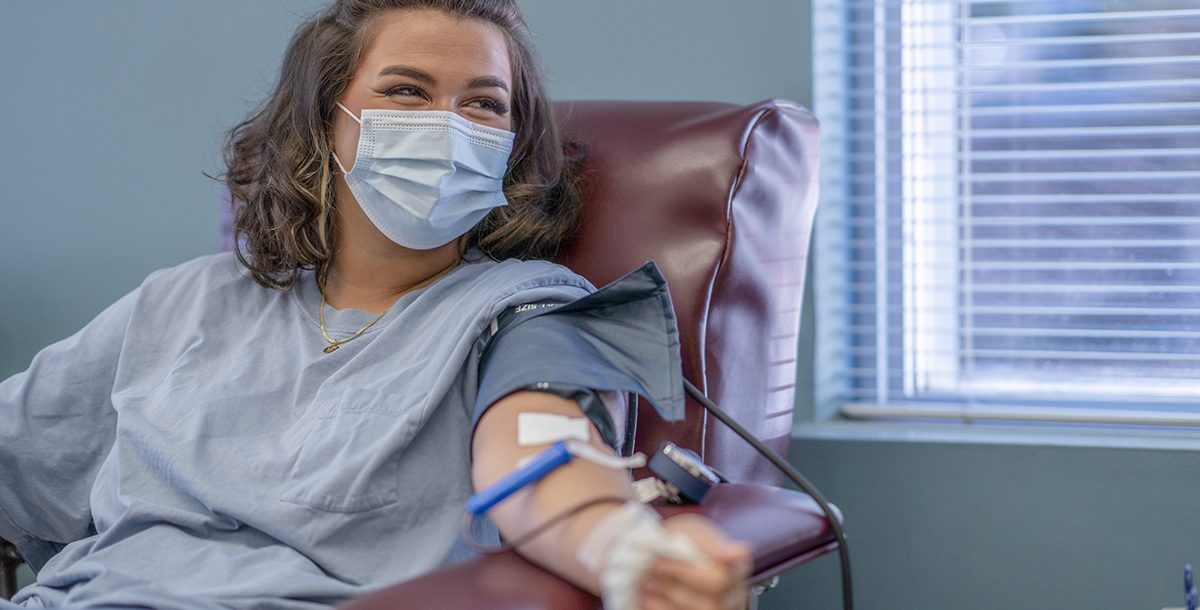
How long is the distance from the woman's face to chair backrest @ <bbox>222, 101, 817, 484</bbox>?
0.58ft

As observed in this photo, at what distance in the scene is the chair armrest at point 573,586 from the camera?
1.03 meters

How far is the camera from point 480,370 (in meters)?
1.44

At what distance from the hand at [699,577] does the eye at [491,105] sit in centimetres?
86

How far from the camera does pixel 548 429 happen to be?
3.94 feet

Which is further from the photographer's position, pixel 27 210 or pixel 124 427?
pixel 27 210

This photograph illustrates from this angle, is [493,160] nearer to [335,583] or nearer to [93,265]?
[335,583]

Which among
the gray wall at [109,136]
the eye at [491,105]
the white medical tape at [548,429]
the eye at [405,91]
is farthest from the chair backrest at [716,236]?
the gray wall at [109,136]

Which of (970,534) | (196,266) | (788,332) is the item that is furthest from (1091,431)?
(196,266)

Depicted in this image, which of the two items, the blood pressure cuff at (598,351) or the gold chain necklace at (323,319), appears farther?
the gold chain necklace at (323,319)

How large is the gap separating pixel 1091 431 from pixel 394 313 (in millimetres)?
1123

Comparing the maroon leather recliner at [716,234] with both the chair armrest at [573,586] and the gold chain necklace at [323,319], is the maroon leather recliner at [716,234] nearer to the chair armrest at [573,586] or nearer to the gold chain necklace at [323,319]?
the gold chain necklace at [323,319]

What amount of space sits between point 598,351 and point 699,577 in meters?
0.51

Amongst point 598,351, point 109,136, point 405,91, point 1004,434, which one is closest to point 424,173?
point 405,91

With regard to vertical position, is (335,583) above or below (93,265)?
below
